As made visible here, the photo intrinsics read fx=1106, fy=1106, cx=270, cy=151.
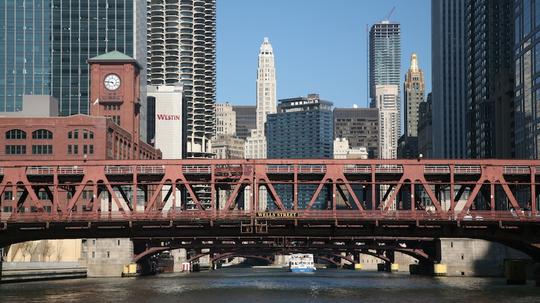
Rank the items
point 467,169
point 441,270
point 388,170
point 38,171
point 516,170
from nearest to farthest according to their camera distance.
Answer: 1. point 388,170
2. point 467,169
3. point 516,170
4. point 38,171
5. point 441,270

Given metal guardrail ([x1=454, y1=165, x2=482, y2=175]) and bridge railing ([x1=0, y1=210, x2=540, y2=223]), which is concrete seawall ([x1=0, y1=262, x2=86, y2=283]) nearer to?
bridge railing ([x1=0, y1=210, x2=540, y2=223])

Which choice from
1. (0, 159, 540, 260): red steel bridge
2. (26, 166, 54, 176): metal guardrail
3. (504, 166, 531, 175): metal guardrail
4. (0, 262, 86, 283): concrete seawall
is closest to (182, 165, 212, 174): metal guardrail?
(0, 159, 540, 260): red steel bridge

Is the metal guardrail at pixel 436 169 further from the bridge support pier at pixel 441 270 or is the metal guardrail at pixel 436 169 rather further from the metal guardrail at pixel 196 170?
the bridge support pier at pixel 441 270

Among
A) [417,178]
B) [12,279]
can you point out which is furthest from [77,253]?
[417,178]

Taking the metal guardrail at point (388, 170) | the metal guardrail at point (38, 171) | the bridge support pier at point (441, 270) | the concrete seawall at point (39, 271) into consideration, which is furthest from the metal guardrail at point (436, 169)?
the concrete seawall at point (39, 271)

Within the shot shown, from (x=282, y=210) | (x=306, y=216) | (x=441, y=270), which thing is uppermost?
(x=282, y=210)

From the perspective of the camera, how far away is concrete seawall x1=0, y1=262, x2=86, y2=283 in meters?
163

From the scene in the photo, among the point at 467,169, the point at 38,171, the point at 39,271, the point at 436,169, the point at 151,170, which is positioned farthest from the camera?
the point at 39,271

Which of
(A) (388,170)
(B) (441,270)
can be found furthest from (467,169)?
(B) (441,270)

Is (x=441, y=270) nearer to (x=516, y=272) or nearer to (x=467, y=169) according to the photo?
(x=516, y=272)

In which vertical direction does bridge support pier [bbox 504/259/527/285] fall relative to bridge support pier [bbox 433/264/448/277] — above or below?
above

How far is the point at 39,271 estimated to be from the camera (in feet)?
579

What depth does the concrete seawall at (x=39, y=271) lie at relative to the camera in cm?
16262

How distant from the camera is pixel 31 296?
374 ft
